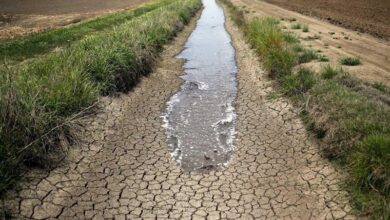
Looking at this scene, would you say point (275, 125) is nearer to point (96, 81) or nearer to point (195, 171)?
point (195, 171)

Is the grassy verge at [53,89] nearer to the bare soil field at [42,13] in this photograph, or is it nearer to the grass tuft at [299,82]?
the grass tuft at [299,82]

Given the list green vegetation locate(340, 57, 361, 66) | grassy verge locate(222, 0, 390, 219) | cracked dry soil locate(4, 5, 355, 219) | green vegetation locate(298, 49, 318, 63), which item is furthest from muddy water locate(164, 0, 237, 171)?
green vegetation locate(340, 57, 361, 66)

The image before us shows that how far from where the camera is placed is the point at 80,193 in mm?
5844

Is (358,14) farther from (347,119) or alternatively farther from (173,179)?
(173,179)

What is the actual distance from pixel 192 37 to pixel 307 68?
1111 centimetres

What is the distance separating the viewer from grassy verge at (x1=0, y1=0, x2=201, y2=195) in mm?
5793

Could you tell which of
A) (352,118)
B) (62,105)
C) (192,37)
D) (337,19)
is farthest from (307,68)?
(337,19)

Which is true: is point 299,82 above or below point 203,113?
above

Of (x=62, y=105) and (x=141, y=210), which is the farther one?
(x=62, y=105)

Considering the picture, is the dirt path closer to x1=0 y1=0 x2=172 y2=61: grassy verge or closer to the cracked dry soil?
the cracked dry soil

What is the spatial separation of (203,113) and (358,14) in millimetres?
21078

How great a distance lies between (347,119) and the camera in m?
7.11

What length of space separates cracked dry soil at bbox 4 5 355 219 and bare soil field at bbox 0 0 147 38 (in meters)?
16.2

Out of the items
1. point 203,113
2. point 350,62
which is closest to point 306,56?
point 350,62
